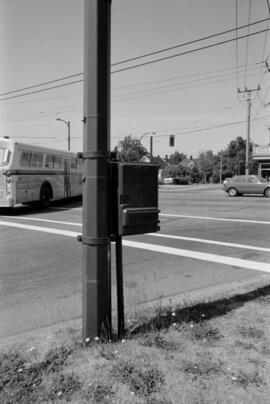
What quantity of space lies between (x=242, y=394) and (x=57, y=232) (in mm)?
7914

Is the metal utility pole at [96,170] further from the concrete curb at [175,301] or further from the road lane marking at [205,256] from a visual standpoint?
the road lane marking at [205,256]

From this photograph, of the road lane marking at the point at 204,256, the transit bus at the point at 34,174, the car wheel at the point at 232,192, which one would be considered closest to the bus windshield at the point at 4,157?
the transit bus at the point at 34,174

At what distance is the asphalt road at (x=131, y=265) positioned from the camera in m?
4.60

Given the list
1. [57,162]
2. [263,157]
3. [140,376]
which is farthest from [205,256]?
[263,157]

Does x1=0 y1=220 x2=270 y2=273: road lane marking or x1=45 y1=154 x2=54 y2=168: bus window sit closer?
x1=0 y1=220 x2=270 y2=273: road lane marking

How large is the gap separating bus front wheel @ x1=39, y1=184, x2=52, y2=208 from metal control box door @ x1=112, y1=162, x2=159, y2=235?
13.4 metres

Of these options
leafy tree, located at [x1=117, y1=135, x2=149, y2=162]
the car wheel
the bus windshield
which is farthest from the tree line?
the bus windshield

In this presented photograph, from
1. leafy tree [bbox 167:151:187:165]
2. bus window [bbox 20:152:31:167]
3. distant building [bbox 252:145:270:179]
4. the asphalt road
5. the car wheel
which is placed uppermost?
leafy tree [bbox 167:151:187:165]

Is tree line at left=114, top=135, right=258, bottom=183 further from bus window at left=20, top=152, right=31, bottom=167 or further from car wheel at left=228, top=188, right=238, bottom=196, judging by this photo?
bus window at left=20, top=152, right=31, bottom=167

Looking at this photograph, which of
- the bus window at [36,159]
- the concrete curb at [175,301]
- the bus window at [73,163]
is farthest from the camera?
the bus window at [73,163]

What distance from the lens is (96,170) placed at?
3223 millimetres

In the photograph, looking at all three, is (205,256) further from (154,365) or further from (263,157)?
(263,157)

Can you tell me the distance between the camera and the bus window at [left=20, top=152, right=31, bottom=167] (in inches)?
572

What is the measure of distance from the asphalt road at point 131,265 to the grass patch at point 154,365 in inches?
33.0
